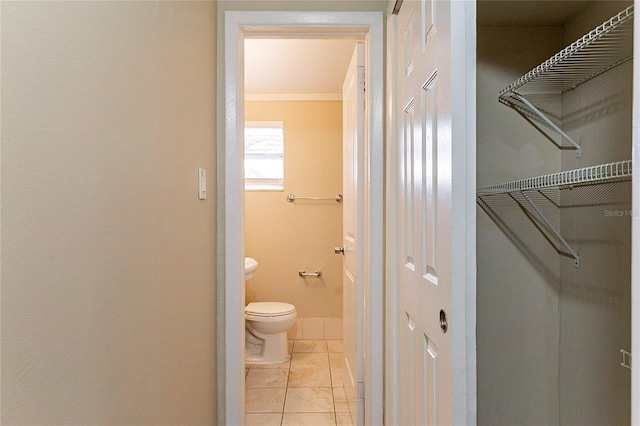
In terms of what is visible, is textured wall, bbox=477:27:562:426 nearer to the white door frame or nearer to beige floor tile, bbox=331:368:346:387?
the white door frame

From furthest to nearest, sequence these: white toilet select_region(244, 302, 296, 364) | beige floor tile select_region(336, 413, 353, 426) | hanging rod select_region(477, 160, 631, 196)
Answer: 1. white toilet select_region(244, 302, 296, 364)
2. beige floor tile select_region(336, 413, 353, 426)
3. hanging rod select_region(477, 160, 631, 196)

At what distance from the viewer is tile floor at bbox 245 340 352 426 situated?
249 centimetres

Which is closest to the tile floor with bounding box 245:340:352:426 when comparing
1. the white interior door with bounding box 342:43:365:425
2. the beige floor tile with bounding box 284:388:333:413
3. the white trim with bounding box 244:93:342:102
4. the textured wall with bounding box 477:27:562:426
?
the beige floor tile with bounding box 284:388:333:413

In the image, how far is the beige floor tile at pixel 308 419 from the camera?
2432 millimetres

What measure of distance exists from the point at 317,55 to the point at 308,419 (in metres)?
2.34

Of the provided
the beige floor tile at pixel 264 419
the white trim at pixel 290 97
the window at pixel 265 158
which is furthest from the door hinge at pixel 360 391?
the white trim at pixel 290 97

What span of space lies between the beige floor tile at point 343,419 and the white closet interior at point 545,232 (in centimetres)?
84

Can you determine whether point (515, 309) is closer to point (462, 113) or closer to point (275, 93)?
point (462, 113)

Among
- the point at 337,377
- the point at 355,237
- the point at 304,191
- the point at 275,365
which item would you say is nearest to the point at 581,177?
the point at 355,237

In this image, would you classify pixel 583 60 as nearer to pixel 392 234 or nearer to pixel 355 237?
pixel 392 234

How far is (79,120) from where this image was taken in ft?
2.73

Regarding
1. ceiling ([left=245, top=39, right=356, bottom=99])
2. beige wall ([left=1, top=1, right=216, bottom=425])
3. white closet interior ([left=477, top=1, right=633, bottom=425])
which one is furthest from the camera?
ceiling ([left=245, top=39, right=356, bottom=99])

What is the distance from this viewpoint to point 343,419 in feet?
8.10

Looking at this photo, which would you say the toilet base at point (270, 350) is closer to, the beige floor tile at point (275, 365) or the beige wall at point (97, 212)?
the beige floor tile at point (275, 365)
